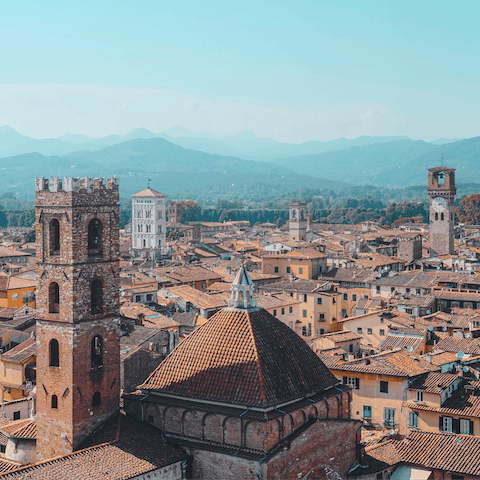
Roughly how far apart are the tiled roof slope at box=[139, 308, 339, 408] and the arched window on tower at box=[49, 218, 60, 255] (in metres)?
4.75

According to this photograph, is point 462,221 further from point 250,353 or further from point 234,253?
point 250,353

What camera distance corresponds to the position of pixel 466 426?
28016mm

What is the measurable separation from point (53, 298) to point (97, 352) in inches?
83.1

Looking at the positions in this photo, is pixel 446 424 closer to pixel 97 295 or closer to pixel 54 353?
pixel 97 295

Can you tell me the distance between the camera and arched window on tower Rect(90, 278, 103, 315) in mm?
23650

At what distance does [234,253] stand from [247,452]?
68.3 m

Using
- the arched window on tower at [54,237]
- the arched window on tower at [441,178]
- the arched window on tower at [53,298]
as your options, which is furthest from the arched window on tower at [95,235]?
the arched window on tower at [441,178]

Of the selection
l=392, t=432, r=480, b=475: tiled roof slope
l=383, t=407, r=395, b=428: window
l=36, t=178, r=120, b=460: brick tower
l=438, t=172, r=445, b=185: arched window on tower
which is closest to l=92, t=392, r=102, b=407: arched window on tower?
l=36, t=178, r=120, b=460: brick tower

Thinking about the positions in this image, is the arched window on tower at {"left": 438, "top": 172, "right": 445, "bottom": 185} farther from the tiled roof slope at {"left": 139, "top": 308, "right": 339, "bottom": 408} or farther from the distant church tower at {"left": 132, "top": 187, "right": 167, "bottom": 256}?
the tiled roof slope at {"left": 139, "top": 308, "right": 339, "bottom": 408}

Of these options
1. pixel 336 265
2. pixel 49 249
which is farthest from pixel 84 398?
pixel 336 265

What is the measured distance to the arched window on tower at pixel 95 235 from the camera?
2388 centimetres

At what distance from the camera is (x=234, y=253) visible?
293 feet

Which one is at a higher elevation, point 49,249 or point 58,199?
point 58,199

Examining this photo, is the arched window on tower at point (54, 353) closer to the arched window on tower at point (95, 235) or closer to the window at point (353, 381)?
the arched window on tower at point (95, 235)
